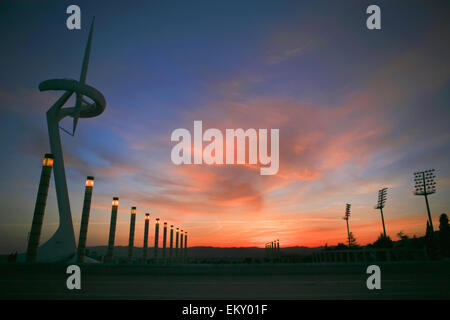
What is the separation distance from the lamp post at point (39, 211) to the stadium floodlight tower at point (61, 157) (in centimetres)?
770

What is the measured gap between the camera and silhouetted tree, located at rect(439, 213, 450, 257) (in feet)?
276

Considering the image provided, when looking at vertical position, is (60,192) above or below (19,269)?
above

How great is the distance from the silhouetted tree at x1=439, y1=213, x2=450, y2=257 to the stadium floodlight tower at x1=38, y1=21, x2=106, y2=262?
108912 mm

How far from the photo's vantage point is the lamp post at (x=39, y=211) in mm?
16781

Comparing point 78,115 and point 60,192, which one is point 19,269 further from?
point 78,115

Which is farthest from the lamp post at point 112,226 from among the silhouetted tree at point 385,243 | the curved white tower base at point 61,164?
the silhouetted tree at point 385,243

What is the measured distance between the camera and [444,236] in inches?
3420

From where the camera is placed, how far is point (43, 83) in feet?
84.6

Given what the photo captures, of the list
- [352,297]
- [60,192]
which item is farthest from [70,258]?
[352,297]

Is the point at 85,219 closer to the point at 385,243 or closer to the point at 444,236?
the point at 385,243

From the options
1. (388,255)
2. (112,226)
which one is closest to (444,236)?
(388,255)

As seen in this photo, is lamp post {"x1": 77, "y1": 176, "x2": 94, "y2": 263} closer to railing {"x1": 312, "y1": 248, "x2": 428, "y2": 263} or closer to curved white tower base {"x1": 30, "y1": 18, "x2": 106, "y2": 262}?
curved white tower base {"x1": 30, "y1": 18, "x2": 106, "y2": 262}
